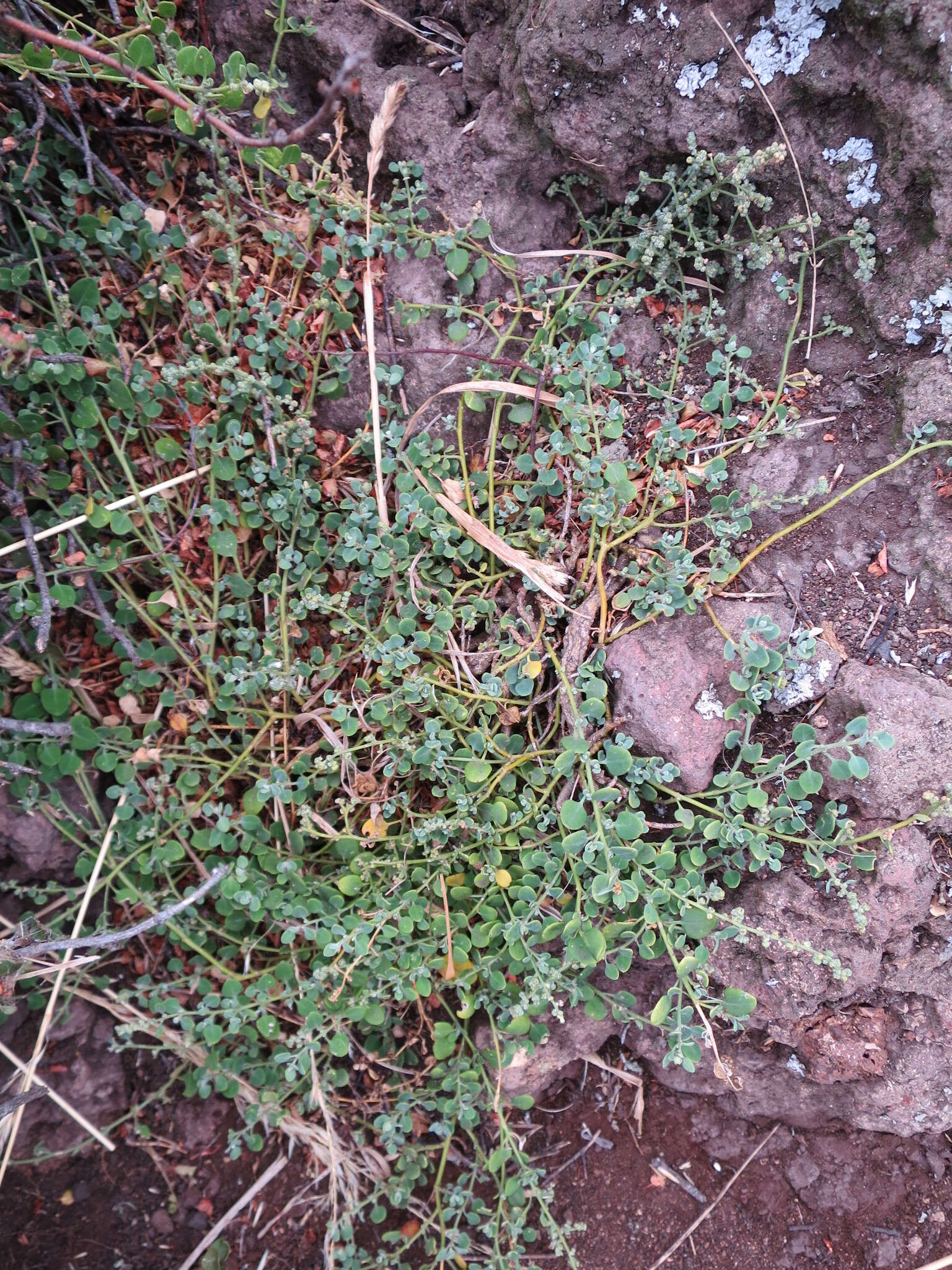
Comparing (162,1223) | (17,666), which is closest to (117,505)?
(17,666)

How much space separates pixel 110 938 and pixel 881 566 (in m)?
2.25

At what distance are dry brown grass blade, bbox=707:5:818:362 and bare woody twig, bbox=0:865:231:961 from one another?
2.25 m

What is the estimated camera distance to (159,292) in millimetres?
2363

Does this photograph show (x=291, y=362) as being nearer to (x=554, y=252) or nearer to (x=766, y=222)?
(x=554, y=252)

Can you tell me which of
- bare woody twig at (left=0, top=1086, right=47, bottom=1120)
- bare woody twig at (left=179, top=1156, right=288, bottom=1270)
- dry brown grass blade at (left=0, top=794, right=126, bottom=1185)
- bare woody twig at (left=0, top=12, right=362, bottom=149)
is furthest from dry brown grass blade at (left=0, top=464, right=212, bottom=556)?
bare woody twig at (left=179, top=1156, right=288, bottom=1270)

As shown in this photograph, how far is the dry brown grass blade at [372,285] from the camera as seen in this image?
2270 mm

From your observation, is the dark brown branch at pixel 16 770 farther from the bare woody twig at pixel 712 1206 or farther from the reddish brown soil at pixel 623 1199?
the bare woody twig at pixel 712 1206

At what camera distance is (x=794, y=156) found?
6.88 ft

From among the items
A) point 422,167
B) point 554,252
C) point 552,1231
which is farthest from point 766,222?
point 552,1231

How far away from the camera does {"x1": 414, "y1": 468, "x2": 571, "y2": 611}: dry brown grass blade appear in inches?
88.4

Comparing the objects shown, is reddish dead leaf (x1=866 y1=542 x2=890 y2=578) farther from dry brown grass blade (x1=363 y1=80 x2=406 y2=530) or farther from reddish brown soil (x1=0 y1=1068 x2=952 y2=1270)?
Result: reddish brown soil (x1=0 y1=1068 x2=952 y2=1270)

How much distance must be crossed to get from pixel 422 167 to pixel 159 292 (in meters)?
0.85

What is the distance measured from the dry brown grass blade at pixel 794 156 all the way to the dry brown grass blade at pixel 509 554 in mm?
931

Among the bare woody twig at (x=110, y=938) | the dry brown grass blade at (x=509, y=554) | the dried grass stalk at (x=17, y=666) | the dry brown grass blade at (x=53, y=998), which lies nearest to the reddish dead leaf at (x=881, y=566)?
the dry brown grass blade at (x=509, y=554)
